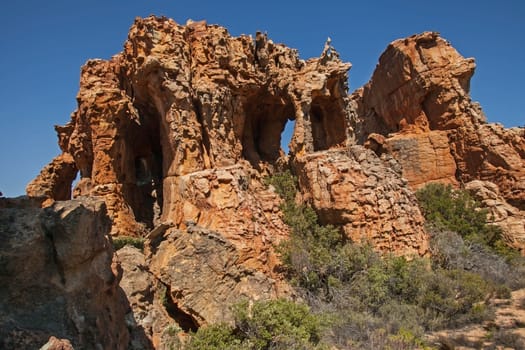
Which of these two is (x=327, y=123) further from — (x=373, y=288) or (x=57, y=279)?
(x=57, y=279)

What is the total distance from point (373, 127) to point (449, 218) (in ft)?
29.2

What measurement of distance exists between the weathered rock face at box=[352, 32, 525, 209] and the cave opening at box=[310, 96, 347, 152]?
1.13 meters

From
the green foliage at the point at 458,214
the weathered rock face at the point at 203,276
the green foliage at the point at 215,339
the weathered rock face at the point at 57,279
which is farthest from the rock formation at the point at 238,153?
the weathered rock face at the point at 57,279

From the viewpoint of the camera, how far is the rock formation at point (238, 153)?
9.09 m

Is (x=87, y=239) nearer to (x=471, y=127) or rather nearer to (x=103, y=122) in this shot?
(x=103, y=122)

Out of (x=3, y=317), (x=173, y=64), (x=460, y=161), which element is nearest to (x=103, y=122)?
(x=173, y=64)

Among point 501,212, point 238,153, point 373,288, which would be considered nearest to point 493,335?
point 373,288

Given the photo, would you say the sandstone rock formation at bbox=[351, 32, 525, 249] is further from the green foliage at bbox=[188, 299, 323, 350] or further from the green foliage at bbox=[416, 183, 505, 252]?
the green foliage at bbox=[188, 299, 323, 350]

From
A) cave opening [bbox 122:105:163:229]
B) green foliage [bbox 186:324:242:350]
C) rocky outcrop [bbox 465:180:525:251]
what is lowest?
green foliage [bbox 186:324:242:350]

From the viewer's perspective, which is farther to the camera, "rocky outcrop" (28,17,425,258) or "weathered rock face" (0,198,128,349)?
"rocky outcrop" (28,17,425,258)

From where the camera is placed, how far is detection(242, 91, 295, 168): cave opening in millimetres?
16359

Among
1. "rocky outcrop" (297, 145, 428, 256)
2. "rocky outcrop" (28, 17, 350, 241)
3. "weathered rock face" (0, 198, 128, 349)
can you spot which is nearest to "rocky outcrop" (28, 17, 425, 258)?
"rocky outcrop" (28, 17, 350, 241)

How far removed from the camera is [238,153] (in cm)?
1448

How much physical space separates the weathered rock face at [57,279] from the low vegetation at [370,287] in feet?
9.88
